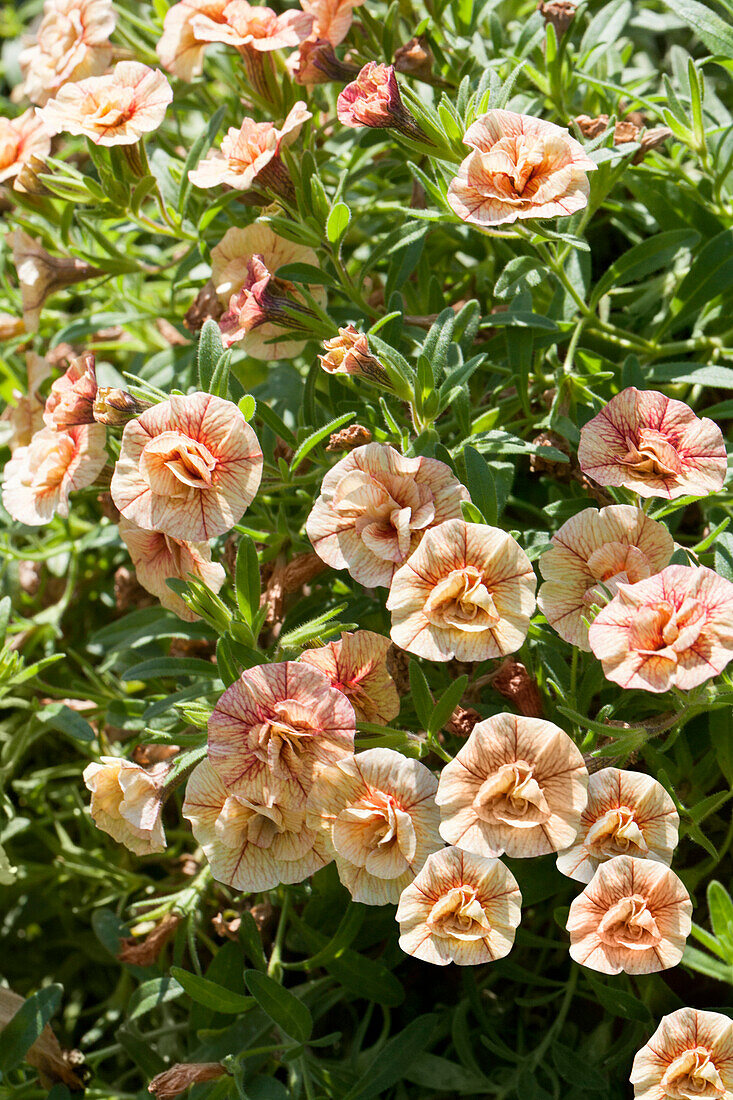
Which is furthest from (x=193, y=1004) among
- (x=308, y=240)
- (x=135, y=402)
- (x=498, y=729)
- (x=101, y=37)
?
(x=101, y=37)

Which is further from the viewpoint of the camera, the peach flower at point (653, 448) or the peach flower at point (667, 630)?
the peach flower at point (653, 448)

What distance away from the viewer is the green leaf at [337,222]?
3.53 feet

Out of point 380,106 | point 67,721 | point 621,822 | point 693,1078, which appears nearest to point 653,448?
point 621,822

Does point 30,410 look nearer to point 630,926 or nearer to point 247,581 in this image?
point 247,581

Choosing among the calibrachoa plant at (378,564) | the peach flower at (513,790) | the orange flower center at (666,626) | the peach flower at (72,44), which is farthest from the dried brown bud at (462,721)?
the peach flower at (72,44)

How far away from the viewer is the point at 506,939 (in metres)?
0.89

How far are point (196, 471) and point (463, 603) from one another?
0.95ft

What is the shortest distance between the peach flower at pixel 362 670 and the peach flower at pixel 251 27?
71cm

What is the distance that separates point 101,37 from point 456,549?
89 cm

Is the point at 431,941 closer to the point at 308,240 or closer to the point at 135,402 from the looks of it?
the point at 135,402

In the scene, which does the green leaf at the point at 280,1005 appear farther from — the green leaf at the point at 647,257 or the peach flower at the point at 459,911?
the green leaf at the point at 647,257

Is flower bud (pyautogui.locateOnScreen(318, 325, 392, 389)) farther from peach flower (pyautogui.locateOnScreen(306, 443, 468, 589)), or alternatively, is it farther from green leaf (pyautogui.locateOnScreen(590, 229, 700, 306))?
green leaf (pyautogui.locateOnScreen(590, 229, 700, 306))

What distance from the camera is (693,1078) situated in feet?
2.85

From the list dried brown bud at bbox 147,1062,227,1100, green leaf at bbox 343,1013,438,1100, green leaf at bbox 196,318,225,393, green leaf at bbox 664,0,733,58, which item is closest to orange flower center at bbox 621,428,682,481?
green leaf at bbox 196,318,225,393
